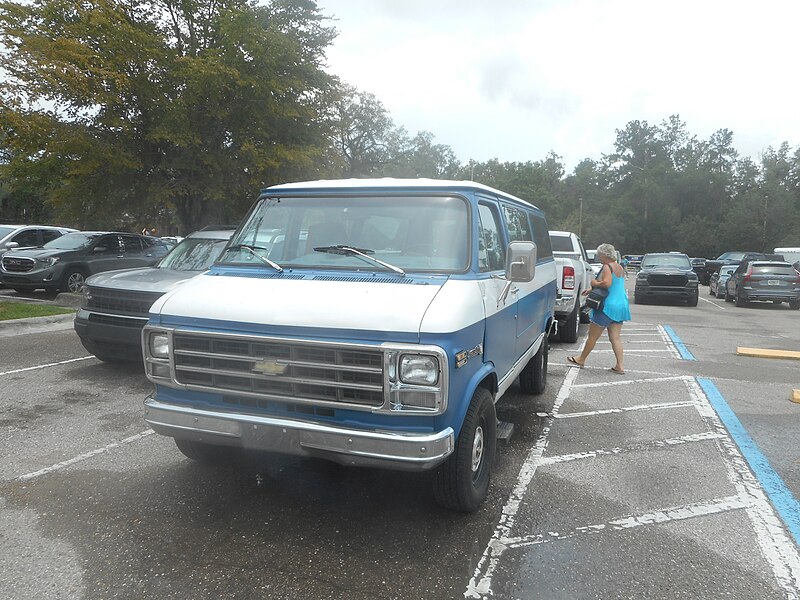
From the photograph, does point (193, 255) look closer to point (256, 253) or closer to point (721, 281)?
point (256, 253)

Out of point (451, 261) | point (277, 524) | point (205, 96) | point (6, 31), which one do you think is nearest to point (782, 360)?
point (451, 261)

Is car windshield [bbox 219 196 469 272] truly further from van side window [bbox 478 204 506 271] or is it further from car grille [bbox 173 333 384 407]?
car grille [bbox 173 333 384 407]

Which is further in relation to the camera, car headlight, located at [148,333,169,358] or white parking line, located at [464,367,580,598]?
car headlight, located at [148,333,169,358]

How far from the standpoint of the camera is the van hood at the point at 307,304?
3.22 metres

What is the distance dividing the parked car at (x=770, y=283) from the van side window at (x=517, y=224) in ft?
51.7

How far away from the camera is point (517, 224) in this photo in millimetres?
5359

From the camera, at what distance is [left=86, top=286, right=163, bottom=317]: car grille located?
654 cm

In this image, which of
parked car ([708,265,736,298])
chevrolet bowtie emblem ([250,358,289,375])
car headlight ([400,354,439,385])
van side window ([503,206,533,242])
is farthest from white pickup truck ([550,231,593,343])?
parked car ([708,265,736,298])

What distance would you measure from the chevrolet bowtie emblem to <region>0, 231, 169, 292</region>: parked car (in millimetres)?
12838

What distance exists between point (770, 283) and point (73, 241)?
20.1 metres

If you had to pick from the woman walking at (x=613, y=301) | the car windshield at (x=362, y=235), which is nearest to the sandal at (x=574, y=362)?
the woman walking at (x=613, y=301)

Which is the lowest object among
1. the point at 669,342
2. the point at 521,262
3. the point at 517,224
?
the point at 669,342

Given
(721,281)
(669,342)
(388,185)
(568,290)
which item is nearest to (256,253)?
(388,185)

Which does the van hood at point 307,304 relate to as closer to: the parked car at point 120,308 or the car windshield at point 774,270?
the parked car at point 120,308
